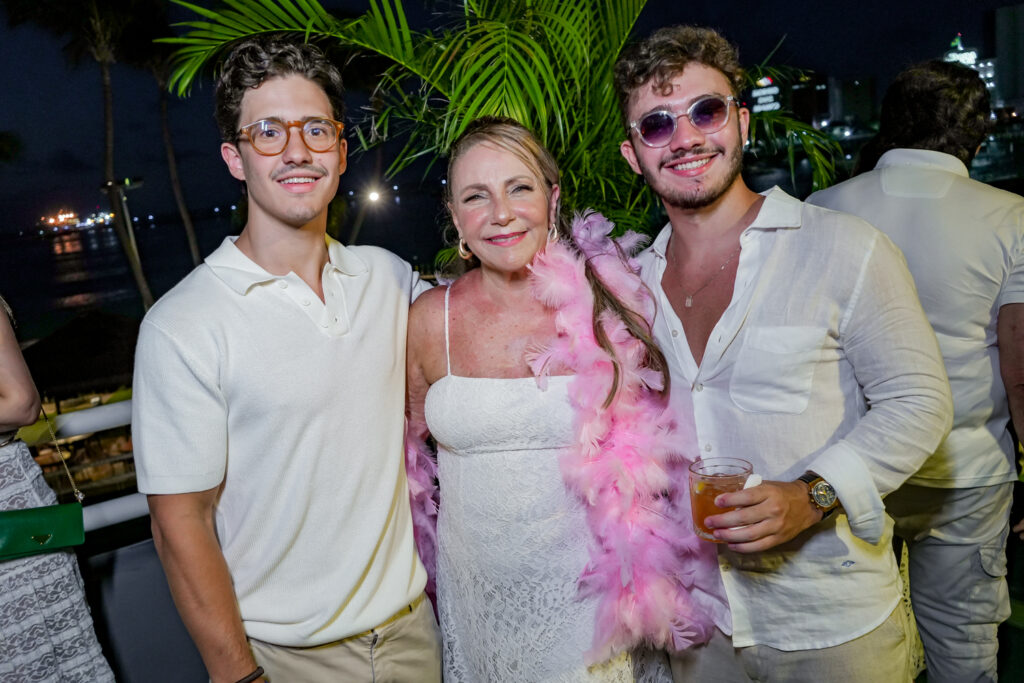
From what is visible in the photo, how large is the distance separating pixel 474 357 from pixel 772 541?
2.41 feet

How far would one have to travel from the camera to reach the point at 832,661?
54.5 inches

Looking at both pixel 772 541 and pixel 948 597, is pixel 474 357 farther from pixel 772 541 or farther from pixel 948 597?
pixel 948 597

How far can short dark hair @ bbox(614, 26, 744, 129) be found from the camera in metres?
1.52

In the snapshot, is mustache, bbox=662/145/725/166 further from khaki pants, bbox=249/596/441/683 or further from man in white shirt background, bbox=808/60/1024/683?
khaki pants, bbox=249/596/441/683

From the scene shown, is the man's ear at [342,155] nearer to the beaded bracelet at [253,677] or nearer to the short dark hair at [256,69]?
the short dark hair at [256,69]

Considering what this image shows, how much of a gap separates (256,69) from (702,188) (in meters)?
0.91

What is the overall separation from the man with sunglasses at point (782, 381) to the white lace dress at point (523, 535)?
25 centimetres

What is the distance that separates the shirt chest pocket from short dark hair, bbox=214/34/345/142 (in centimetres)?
99

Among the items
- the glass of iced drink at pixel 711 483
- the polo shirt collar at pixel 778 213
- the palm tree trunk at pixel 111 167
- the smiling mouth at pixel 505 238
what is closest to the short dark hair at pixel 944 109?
the polo shirt collar at pixel 778 213

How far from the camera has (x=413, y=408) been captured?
5.83 feet

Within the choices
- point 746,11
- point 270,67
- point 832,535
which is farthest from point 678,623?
point 746,11

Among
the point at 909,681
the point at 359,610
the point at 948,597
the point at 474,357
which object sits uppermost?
the point at 474,357

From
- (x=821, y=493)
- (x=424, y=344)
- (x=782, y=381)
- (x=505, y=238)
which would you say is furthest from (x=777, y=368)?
(x=424, y=344)

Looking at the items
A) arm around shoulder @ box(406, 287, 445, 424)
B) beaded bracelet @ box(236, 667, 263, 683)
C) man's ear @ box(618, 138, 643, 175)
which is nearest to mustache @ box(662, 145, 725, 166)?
man's ear @ box(618, 138, 643, 175)
